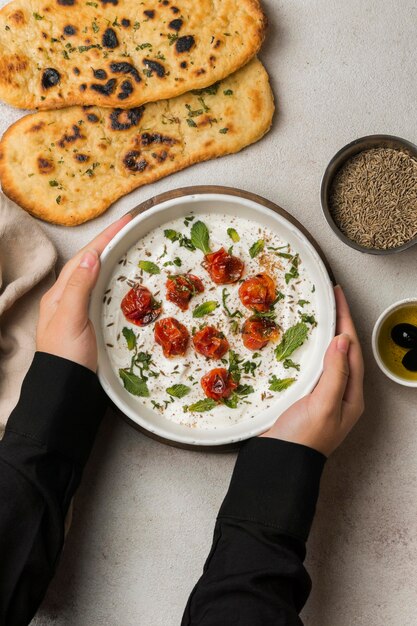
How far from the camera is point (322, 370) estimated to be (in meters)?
1.77

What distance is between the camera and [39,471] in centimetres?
170

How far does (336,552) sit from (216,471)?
1.41ft

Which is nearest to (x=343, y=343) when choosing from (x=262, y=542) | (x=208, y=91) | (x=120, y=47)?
(x=262, y=542)

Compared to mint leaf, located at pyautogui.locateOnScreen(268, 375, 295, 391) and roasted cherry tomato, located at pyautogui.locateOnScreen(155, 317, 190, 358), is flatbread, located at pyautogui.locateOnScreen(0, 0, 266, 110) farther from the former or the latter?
mint leaf, located at pyautogui.locateOnScreen(268, 375, 295, 391)

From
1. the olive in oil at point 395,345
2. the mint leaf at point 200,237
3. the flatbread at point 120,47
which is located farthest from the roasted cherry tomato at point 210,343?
the flatbread at point 120,47

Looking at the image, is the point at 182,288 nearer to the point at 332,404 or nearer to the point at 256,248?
the point at 256,248

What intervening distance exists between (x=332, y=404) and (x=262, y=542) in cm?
39

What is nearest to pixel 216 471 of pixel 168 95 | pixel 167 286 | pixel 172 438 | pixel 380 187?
pixel 172 438

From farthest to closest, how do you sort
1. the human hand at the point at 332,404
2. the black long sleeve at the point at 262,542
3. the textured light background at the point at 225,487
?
the textured light background at the point at 225,487 < the human hand at the point at 332,404 < the black long sleeve at the point at 262,542

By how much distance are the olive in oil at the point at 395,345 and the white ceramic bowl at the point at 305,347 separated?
7.9 inches

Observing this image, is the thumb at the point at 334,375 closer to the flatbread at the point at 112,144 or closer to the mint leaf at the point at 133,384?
the mint leaf at the point at 133,384

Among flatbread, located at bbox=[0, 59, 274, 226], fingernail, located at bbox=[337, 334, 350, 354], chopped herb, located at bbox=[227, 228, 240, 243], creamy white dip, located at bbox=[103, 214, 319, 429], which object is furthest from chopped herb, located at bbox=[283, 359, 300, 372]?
flatbread, located at bbox=[0, 59, 274, 226]

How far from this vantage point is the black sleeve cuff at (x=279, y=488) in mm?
1689

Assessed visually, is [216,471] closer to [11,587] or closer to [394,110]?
[11,587]
